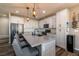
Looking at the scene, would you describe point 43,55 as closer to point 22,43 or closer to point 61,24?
point 22,43

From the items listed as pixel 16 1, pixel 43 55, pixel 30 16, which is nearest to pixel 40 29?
pixel 30 16

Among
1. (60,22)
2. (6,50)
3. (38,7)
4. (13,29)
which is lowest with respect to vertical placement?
(6,50)

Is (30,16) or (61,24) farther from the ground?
(30,16)

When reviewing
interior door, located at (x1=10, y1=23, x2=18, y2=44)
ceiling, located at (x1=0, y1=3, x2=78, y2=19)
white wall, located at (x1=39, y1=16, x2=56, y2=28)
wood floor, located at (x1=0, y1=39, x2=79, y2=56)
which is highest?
ceiling, located at (x1=0, y1=3, x2=78, y2=19)

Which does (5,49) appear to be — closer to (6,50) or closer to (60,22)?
(6,50)

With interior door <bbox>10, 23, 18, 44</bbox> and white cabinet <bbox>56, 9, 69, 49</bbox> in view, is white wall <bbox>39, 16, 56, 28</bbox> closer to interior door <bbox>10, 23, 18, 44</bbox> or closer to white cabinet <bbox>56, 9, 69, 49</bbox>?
white cabinet <bbox>56, 9, 69, 49</bbox>

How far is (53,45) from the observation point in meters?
1.75

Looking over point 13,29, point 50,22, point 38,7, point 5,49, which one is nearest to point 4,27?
point 13,29

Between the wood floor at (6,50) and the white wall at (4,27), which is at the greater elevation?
the white wall at (4,27)

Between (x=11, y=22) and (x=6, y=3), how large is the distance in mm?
369

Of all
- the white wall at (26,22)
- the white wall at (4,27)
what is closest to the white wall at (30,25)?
the white wall at (26,22)

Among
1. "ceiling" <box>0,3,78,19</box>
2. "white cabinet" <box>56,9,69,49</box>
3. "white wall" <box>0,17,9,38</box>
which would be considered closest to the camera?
"ceiling" <box>0,3,78,19</box>

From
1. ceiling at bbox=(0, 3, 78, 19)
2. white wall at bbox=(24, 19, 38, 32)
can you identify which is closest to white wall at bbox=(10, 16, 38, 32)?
white wall at bbox=(24, 19, 38, 32)

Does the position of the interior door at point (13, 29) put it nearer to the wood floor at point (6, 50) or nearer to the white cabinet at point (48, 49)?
the wood floor at point (6, 50)
